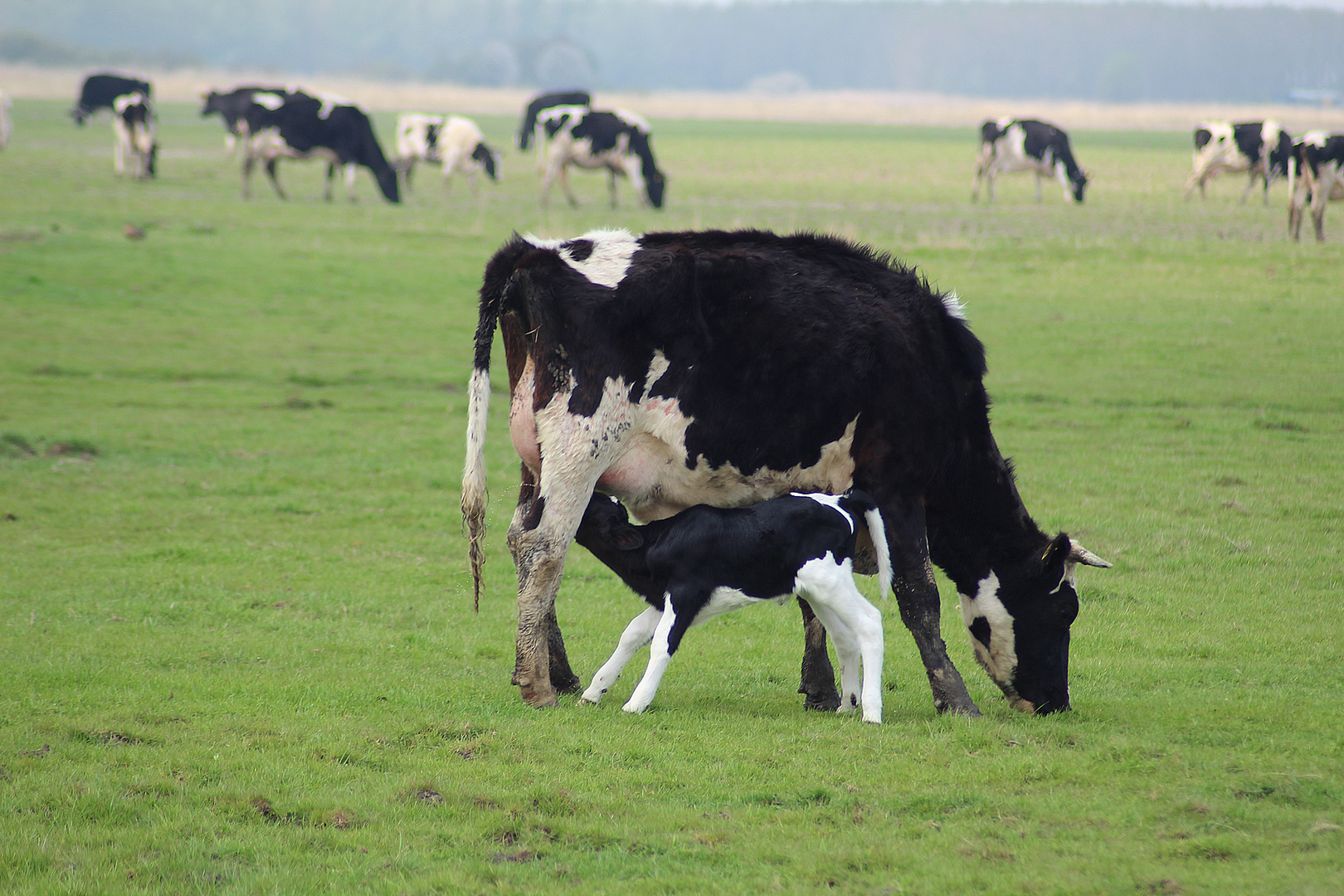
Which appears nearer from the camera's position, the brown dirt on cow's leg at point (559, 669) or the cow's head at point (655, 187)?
the brown dirt on cow's leg at point (559, 669)

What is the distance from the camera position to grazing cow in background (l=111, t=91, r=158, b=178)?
126 feet

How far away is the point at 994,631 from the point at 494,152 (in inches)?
1533

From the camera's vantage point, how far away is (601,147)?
39.1 metres

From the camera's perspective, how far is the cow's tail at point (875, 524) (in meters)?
7.76

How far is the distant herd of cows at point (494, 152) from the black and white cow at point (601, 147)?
2 cm

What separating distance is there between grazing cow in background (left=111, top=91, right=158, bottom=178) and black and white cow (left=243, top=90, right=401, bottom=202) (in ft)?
9.85

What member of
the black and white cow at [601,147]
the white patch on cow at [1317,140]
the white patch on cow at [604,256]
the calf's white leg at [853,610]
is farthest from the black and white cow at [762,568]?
the black and white cow at [601,147]

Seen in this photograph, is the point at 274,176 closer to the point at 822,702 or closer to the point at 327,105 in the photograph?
the point at 327,105

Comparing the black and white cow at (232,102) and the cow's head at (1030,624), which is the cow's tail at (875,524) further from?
the black and white cow at (232,102)

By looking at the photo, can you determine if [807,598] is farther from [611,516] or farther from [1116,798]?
[1116,798]

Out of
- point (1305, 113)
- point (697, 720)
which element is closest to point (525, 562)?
point (697, 720)

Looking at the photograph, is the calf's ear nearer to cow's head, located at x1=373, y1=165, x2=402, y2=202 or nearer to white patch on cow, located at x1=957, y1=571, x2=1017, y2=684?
white patch on cow, located at x1=957, y1=571, x2=1017, y2=684

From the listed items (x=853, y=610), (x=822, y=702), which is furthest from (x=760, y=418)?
(x=822, y=702)

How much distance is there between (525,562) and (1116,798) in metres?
3.43
